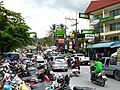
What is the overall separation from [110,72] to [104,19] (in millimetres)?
30604

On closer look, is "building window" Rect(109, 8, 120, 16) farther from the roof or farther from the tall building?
the roof

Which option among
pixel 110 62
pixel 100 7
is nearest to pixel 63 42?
pixel 100 7

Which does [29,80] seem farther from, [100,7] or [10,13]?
[100,7]

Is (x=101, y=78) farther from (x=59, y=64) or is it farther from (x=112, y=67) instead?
(x=59, y=64)

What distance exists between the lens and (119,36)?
43281mm

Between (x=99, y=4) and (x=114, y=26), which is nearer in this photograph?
(x=114, y=26)

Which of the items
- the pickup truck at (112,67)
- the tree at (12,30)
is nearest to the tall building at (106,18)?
the tree at (12,30)

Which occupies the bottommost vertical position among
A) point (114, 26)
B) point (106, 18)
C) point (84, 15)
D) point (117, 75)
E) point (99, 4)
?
point (117, 75)

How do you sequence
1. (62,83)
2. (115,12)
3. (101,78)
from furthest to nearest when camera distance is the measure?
(115,12)
(101,78)
(62,83)

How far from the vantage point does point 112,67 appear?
607 inches

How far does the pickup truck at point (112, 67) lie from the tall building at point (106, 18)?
27216 mm

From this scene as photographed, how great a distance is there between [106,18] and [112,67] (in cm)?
3002

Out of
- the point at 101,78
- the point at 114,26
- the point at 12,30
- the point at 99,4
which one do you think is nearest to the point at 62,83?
the point at 101,78

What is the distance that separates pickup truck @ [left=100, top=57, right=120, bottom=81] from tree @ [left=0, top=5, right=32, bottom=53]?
570 inches
